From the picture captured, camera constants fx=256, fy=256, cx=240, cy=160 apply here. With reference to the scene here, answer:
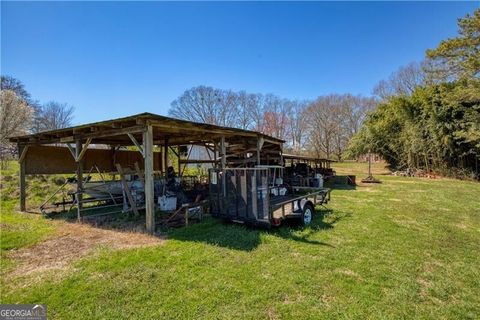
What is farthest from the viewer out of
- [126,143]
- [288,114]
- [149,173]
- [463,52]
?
[288,114]

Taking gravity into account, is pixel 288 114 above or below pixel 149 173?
above

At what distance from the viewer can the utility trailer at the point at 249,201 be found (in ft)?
16.6

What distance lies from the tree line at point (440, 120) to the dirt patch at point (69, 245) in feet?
55.8

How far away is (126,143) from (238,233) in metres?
7.27

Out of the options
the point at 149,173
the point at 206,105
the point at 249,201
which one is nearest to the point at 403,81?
the point at 206,105

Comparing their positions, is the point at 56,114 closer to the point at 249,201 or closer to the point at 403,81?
the point at 249,201

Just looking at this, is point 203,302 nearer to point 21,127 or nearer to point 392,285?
point 392,285

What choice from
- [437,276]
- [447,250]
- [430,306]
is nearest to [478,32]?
[447,250]

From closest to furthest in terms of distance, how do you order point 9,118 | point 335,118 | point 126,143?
1. point 126,143
2. point 9,118
3. point 335,118

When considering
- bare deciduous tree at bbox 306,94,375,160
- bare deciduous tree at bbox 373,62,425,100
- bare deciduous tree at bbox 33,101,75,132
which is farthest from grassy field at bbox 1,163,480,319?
bare deciduous tree at bbox 306,94,375,160

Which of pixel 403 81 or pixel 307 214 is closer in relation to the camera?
pixel 307 214

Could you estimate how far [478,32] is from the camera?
12.5 metres

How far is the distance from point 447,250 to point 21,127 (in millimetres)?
22316

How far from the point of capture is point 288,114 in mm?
37344
